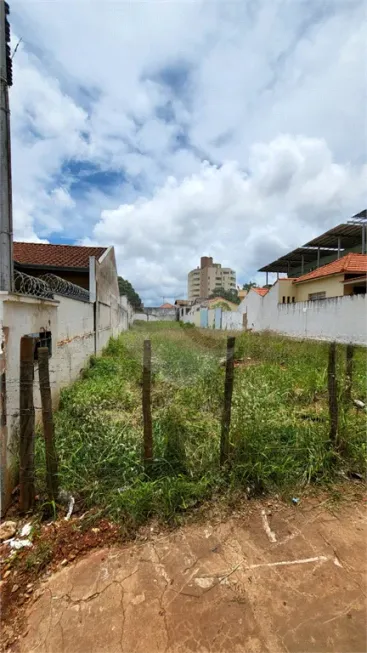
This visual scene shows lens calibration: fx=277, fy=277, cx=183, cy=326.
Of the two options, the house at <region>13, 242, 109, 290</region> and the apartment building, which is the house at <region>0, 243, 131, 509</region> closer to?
the house at <region>13, 242, 109, 290</region>

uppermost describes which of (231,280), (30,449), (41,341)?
(231,280)

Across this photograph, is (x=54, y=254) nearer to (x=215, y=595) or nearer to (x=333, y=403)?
(x=333, y=403)

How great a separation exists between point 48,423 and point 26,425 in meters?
0.15

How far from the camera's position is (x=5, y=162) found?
2.42 meters

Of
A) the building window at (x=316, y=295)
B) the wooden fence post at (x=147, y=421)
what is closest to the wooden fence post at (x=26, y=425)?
the wooden fence post at (x=147, y=421)

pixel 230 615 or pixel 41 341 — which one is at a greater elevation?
pixel 41 341

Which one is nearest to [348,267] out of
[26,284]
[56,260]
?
[56,260]

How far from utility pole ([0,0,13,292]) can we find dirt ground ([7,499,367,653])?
2.23 meters

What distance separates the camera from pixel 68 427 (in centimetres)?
329

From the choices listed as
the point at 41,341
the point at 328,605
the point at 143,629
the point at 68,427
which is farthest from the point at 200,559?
the point at 41,341

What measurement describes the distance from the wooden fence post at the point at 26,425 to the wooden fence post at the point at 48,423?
0.26ft

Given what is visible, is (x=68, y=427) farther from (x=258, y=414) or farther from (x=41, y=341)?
(x=258, y=414)

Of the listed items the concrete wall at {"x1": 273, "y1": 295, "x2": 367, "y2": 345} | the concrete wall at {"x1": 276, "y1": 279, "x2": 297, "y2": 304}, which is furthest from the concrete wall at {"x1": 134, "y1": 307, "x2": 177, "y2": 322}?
the concrete wall at {"x1": 273, "y1": 295, "x2": 367, "y2": 345}

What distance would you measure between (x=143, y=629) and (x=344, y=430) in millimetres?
2408
